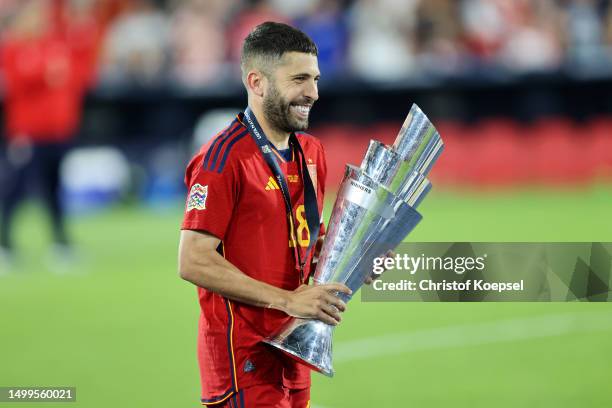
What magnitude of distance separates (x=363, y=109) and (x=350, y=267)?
13.2 m

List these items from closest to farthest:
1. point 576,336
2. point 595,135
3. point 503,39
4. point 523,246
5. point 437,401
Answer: point 523,246 < point 437,401 < point 576,336 < point 595,135 < point 503,39

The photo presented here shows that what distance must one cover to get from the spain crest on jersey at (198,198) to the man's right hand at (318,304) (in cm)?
41

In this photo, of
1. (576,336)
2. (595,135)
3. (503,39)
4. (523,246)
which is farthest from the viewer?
(503,39)

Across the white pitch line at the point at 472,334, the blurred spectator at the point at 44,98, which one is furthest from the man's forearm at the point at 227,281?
the blurred spectator at the point at 44,98

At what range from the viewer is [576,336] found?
7531 millimetres

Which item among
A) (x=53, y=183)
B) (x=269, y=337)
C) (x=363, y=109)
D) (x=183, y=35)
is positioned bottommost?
(x=269, y=337)

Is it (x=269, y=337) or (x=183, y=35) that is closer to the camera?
(x=269, y=337)

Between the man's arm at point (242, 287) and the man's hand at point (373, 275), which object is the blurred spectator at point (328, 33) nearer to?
the man's hand at point (373, 275)

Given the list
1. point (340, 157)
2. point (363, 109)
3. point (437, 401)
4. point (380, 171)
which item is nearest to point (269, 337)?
point (380, 171)

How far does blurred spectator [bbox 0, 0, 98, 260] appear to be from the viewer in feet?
36.0

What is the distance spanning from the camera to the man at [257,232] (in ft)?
11.1

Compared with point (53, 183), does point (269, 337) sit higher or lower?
lower

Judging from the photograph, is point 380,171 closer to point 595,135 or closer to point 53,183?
point 53,183

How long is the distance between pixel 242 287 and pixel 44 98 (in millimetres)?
8338
